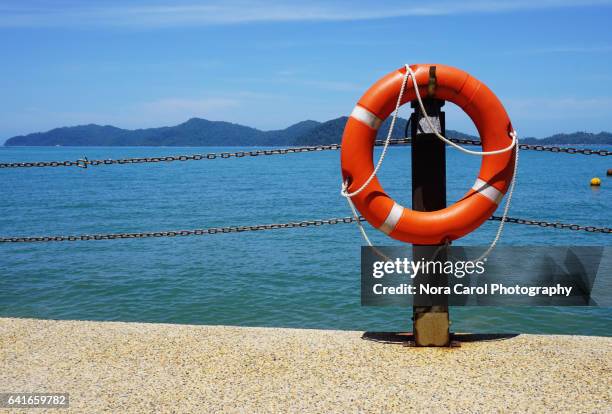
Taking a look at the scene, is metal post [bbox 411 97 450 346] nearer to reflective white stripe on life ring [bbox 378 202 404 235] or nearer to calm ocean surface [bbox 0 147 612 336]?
reflective white stripe on life ring [bbox 378 202 404 235]

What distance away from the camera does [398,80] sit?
3666mm

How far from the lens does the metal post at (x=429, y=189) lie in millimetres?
3648

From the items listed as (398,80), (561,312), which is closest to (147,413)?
(398,80)

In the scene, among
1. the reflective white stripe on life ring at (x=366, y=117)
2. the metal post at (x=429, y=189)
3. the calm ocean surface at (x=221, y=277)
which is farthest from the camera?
the calm ocean surface at (x=221, y=277)

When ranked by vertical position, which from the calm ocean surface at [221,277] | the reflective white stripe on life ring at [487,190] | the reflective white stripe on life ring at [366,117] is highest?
the reflective white stripe on life ring at [366,117]

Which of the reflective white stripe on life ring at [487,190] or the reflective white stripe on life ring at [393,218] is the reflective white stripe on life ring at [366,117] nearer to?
the reflective white stripe on life ring at [393,218]

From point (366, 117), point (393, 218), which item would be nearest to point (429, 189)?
point (393, 218)

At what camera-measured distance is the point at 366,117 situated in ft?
12.3

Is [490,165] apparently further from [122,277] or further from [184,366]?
[122,277]

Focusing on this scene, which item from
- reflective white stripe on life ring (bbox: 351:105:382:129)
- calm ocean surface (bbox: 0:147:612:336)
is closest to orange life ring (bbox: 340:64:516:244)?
reflective white stripe on life ring (bbox: 351:105:382:129)

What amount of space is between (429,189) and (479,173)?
0.33 metres

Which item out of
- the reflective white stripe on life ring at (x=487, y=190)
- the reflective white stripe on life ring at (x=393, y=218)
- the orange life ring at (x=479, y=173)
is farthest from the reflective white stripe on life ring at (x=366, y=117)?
the reflective white stripe on life ring at (x=487, y=190)

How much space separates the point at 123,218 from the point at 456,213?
72.9 ft

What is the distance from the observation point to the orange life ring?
12.0ft
